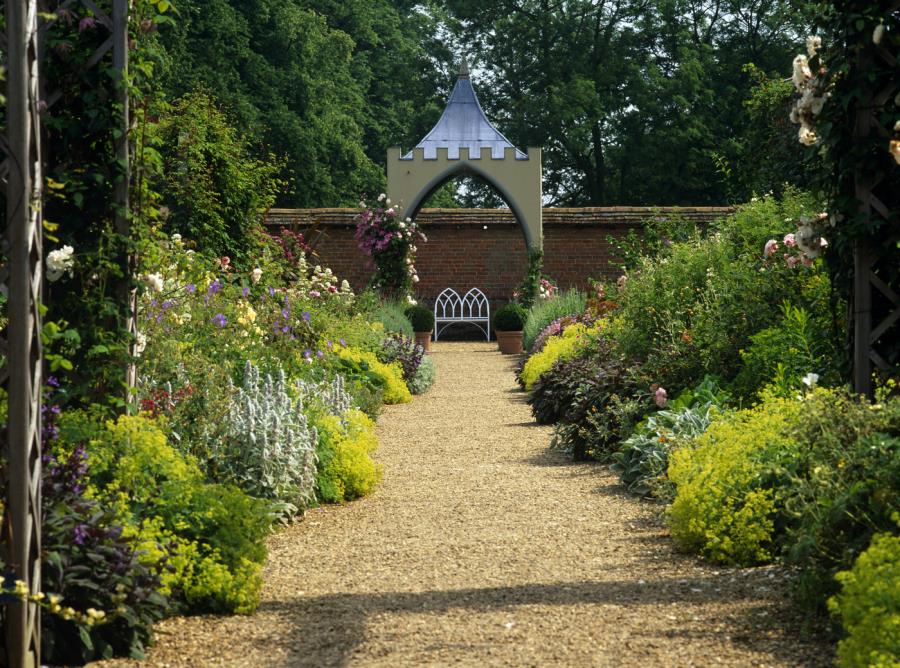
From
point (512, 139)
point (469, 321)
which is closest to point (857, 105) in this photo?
point (469, 321)

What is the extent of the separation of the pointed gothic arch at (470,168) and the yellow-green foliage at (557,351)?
7.40 meters

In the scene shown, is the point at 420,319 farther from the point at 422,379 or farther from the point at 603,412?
the point at 603,412

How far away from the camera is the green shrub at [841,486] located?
3.66 meters

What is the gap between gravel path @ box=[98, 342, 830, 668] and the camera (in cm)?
367

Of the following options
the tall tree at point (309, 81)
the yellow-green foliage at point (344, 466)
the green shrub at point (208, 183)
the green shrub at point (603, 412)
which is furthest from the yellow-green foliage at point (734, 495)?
the tall tree at point (309, 81)

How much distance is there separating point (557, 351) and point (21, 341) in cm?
950

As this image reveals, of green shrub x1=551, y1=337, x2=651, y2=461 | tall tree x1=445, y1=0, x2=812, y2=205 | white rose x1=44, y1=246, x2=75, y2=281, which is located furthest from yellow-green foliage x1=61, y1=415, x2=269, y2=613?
tall tree x1=445, y1=0, x2=812, y2=205

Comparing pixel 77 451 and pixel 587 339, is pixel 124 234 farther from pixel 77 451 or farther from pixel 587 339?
pixel 587 339

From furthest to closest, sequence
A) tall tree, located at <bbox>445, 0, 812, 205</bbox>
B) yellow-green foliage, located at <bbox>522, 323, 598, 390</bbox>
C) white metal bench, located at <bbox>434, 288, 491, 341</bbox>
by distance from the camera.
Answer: tall tree, located at <bbox>445, 0, 812, 205</bbox> < white metal bench, located at <bbox>434, 288, 491, 341</bbox> < yellow-green foliage, located at <bbox>522, 323, 598, 390</bbox>

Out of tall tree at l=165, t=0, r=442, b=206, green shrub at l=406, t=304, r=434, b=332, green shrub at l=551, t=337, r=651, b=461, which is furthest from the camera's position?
tall tree at l=165, t=0, r=442, b=206

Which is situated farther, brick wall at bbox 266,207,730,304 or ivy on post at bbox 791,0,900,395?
brick wall at bbox 266,207,730,304

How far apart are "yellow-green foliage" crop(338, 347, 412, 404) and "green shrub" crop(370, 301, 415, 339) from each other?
3256mm

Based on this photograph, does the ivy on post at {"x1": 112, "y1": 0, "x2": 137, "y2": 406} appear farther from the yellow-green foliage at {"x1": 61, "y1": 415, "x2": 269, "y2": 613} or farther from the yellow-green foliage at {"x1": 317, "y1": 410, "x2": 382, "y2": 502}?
the yellow-green foliage at {"x1": 317, "y1": 410, "x2": 382, "y2": 502}

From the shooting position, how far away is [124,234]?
4.73 metres
